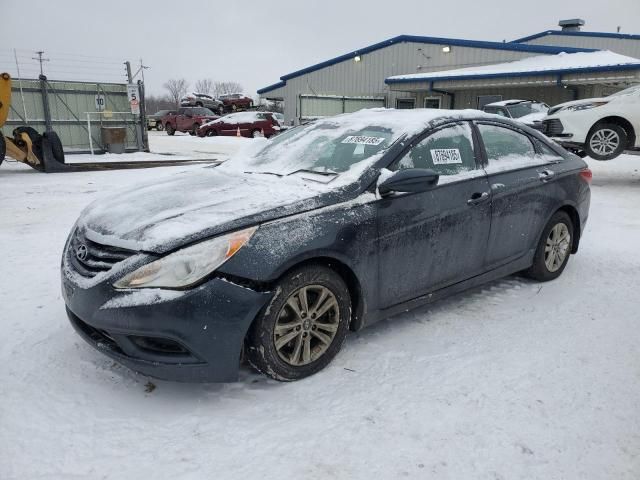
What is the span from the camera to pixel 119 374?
286 cm

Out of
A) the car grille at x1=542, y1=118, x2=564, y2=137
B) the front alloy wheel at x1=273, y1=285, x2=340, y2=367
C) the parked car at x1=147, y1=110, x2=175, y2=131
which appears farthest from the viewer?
the parked car at x1=147, y1=110, x2=175, y2=131

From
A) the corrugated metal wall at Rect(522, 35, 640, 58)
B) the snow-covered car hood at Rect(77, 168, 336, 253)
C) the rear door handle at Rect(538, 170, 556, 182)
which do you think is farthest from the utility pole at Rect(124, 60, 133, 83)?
the corrugated metal wall at Rect(522, 35, 640, 58)

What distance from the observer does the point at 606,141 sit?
9.76 m

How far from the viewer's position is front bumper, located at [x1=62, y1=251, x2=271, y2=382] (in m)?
2.38

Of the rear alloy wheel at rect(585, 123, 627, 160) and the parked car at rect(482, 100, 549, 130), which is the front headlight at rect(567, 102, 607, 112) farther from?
the parked car at rect(482, 100, 549, 130)

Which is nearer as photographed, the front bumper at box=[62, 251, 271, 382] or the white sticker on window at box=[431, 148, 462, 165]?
the front bumper at box=[62, 251, 271, 382]

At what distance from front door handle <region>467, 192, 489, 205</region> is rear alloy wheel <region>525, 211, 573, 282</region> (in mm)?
966

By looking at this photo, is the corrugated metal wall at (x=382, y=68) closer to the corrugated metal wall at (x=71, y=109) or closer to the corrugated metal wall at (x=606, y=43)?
the corrugated metal wall at (x=606, y=43)

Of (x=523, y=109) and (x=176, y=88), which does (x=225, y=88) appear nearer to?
(x=176, y=88)

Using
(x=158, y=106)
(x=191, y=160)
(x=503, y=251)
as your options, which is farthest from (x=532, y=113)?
→ (x=158, y=106)

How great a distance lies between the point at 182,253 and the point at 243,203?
0.50 meters

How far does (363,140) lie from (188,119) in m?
25.9

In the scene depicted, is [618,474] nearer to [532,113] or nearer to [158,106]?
[532,113]

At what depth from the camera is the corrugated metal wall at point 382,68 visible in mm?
23859
